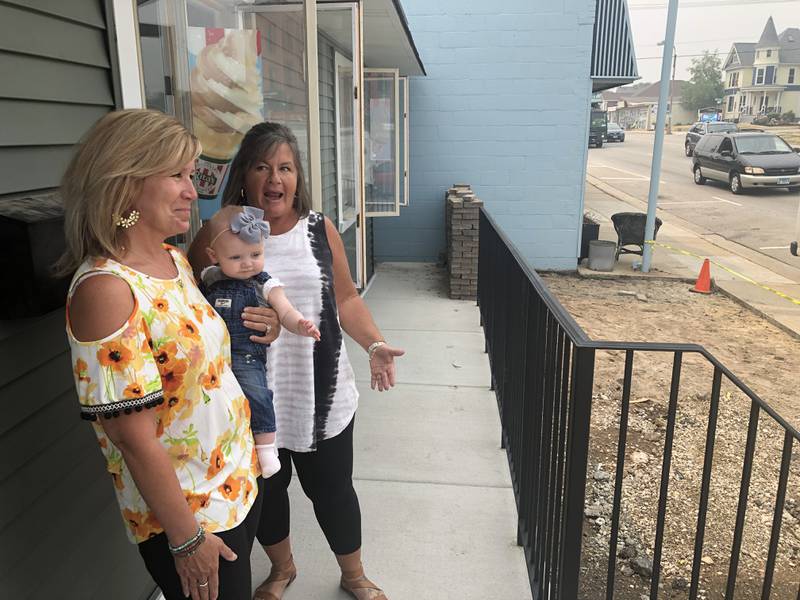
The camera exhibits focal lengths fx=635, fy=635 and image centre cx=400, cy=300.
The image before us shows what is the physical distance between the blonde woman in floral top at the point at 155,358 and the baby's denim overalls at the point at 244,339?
0.36ft

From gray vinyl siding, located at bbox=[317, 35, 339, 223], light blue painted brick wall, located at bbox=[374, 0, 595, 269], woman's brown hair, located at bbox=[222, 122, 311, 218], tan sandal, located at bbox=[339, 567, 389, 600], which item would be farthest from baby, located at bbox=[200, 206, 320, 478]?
light blue painted brick wall, located at bbox=[374, 0, 595, 269]

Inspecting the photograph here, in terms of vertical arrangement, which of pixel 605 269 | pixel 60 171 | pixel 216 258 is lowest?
pixel 605 269

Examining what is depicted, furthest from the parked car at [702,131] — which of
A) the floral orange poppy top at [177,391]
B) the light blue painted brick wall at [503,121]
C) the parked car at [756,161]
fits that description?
the floral orange poppy top at [177,391]

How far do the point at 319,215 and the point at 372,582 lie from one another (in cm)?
140

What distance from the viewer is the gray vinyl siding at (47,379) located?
1504 millimetres

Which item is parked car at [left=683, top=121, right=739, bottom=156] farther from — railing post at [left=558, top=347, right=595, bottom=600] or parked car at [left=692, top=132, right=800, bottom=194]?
railing post at [left=558, top=347, right=595, bottom=600]

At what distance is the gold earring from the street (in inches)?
468

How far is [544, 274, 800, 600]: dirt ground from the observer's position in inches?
116

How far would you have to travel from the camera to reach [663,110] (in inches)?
342

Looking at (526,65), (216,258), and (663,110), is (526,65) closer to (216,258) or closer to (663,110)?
(663,110)

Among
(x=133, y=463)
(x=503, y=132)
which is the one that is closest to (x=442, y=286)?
(x=503, y=132)

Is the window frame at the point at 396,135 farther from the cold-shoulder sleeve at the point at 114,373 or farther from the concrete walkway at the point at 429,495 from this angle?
the cold-shoulder sleeve at the point at 114,373

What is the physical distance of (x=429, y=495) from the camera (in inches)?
121

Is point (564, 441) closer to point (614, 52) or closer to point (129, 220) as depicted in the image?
point (129, 220)
